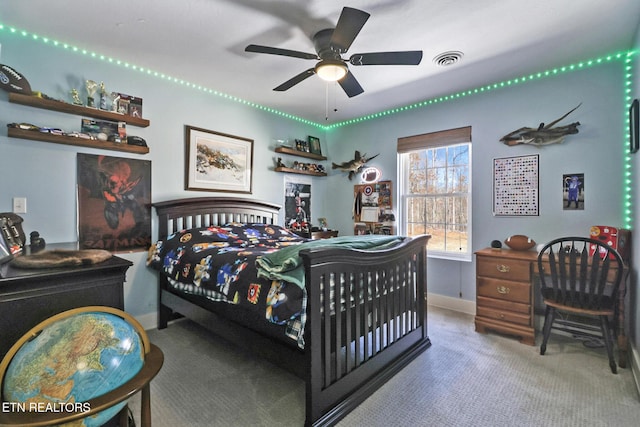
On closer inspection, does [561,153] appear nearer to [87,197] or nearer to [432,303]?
[432,303]

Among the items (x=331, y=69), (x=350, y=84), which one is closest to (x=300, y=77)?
(x=331, y=69)

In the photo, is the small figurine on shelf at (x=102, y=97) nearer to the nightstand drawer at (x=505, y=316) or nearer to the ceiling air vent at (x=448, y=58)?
the ceiling air vent at (x=448, y=58)

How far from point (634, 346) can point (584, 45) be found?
2364 mm

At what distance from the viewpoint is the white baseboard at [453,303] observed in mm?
3464

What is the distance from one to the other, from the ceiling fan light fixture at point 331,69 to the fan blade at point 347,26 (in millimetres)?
97

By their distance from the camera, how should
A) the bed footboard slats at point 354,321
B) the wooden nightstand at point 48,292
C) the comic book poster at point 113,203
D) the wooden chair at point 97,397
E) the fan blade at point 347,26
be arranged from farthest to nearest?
1. the comic book poster at point 113,203
2. the fan blade at point 347,26
3. the bed footboard slats at point 354,321
4. the wooden nightstand at point 48,292
5. the wooden chair at point 97,397

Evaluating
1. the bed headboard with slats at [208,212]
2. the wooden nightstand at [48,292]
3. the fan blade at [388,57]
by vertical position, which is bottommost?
the wooden nightstand at [48,292]

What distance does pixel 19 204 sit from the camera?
7.67ft

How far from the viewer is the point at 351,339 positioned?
1.82m

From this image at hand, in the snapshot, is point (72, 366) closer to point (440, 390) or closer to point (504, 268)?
point (440, 390)

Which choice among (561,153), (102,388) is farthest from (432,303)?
(102,388)

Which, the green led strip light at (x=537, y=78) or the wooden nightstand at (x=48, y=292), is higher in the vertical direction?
the green led strip light at (x=537, y=78)

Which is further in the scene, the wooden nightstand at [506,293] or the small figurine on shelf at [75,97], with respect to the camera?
the wooden nightstand at [506,293]

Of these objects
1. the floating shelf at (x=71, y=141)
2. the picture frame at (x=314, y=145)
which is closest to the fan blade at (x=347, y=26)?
the floating shelf at (x=71, y=141)
